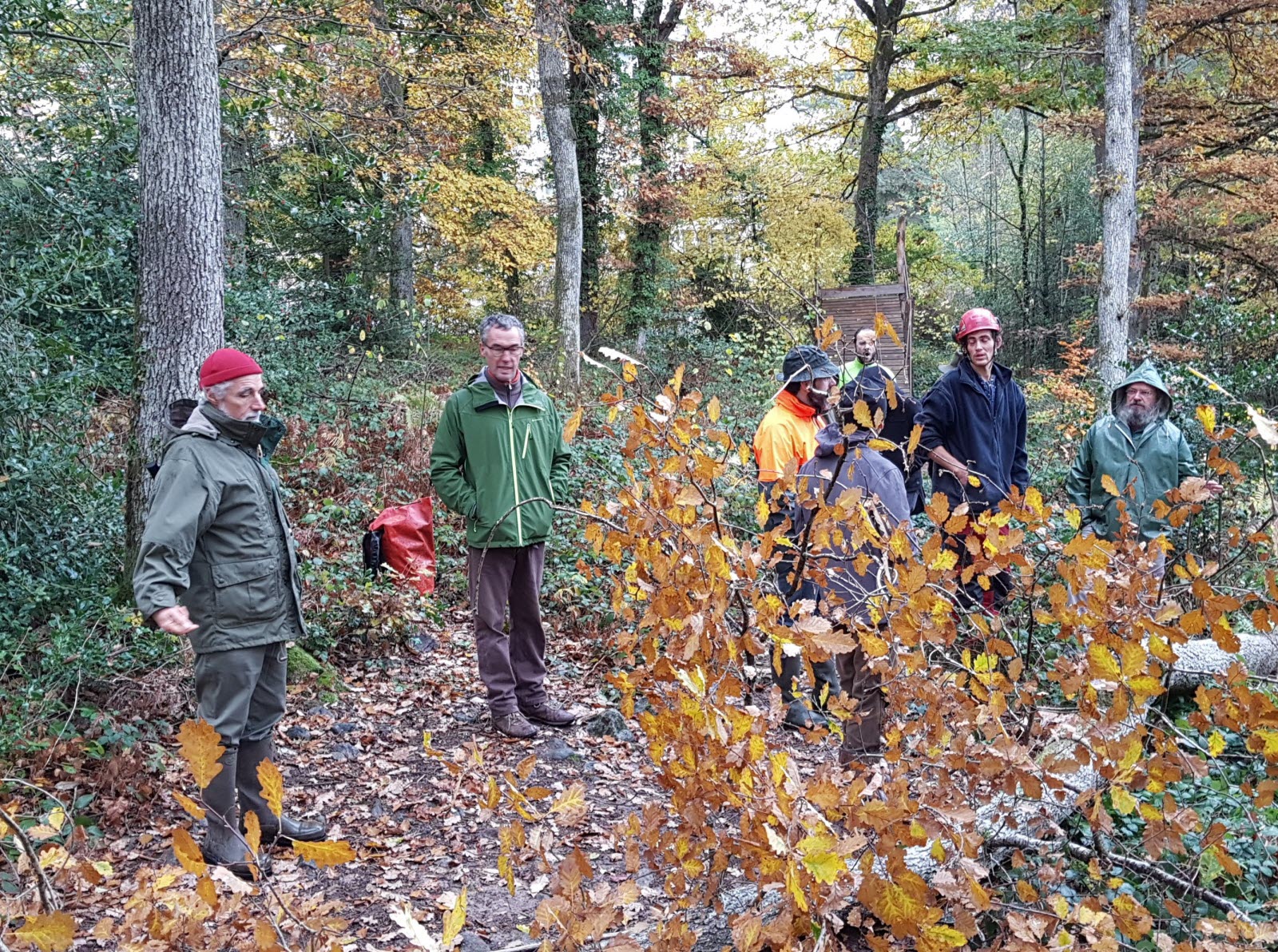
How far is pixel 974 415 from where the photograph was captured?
5.46 meters

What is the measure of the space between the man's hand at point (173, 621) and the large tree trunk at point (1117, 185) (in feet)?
39.5

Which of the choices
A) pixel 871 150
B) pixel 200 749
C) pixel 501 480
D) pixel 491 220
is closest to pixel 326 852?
pixel 200 749

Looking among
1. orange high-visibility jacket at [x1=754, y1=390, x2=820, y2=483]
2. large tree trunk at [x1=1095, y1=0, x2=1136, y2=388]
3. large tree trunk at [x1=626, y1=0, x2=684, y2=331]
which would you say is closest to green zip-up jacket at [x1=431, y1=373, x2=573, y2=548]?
orange high-visibility jacket at [x1=754, y1=390, x2=820, y2=483]

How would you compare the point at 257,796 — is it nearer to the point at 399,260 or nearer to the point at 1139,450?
the point at 1139,450

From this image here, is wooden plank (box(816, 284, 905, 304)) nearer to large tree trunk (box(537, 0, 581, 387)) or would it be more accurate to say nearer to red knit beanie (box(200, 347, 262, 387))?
large tree trunk (box(537, 0, 581, 387))

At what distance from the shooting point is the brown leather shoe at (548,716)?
5340 mm

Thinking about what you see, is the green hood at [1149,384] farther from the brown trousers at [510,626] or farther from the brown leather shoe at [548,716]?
the brown leather shoe at [548,716]

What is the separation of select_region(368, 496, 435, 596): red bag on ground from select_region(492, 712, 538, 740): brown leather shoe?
1.25m

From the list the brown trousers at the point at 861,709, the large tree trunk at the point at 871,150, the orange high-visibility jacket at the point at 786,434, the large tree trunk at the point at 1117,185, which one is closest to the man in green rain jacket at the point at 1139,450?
the orange high-visibility jacket at the point at 786,434

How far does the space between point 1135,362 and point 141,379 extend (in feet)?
35.9

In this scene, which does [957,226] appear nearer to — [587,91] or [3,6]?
[587,91]

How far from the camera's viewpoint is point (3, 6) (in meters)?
5.70

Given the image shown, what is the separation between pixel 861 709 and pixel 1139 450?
8.81ft

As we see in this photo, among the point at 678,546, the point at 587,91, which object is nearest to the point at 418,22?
the point at 587,91
